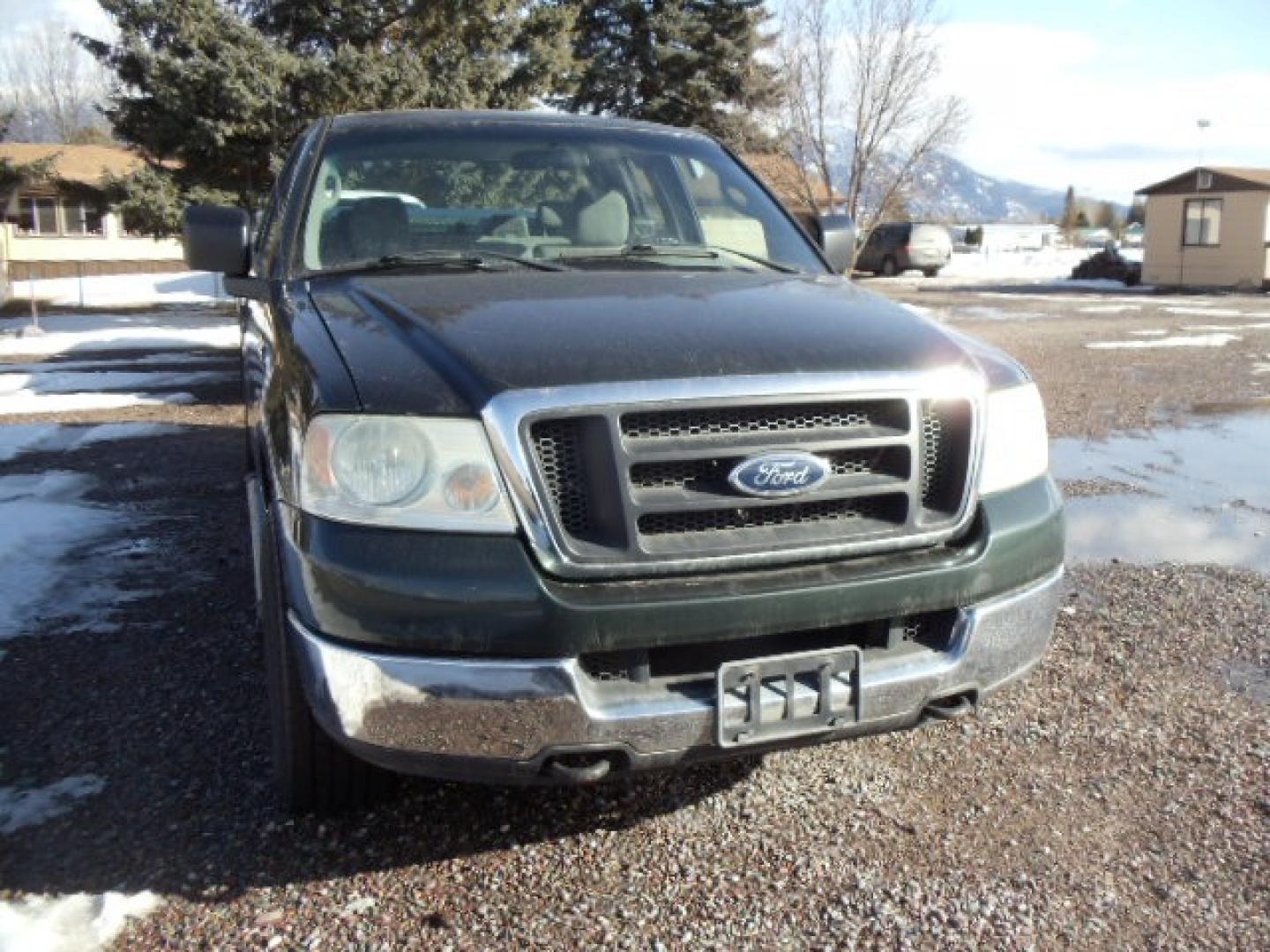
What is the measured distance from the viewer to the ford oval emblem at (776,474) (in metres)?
2.42

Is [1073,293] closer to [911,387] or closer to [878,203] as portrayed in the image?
[878,203]

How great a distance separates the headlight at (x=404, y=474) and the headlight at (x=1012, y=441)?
3.88 feet

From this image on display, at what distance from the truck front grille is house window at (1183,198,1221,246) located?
33137 mm

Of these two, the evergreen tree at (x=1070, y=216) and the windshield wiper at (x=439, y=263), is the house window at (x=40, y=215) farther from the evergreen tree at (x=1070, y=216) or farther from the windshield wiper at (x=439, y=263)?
the evergreen tree at (x=1070, y=216)

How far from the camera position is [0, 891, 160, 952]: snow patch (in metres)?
2.42

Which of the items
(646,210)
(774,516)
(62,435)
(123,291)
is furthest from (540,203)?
(123,291)

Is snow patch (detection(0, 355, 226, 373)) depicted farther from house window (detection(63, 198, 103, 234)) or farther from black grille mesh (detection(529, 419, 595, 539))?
house window (detection(63, 198, 103, 234))

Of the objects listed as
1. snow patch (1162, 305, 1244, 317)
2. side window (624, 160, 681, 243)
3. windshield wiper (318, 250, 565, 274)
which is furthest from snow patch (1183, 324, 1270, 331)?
windshield wiper (318, 250, 565, 274)

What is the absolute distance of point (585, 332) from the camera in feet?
8.59

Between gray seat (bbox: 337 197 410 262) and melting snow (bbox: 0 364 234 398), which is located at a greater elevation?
gray seat (bbox: 337 197 410 262)

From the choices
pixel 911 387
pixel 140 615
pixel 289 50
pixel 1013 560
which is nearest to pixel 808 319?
pixel 911 387

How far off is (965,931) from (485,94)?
17.7 m

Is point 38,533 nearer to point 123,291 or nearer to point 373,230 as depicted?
point 373,230

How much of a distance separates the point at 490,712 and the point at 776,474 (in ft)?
2.56
